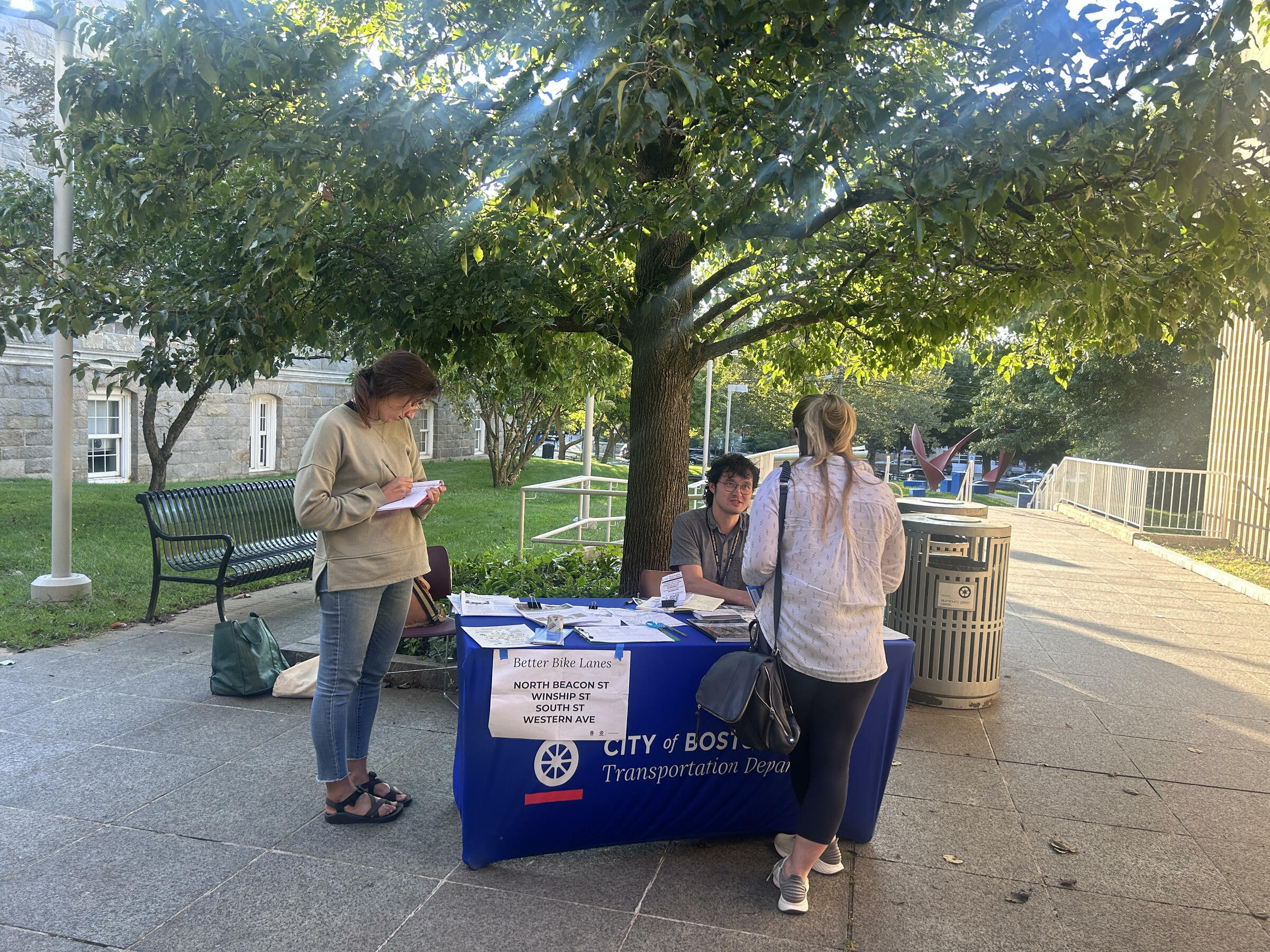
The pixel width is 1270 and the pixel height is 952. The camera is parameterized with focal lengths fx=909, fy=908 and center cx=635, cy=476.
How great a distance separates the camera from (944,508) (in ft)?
20.6

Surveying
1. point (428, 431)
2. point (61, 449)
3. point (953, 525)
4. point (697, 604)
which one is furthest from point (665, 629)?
point (428, 431)

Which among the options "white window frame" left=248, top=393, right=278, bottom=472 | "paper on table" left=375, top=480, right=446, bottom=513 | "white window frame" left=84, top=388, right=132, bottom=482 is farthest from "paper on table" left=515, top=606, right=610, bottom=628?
"white window frame" left=248, top=393, right=278, bottom=472

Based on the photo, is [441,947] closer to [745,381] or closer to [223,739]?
[223,739]

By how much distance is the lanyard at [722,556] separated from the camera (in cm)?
446

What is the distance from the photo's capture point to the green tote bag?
17.4ft

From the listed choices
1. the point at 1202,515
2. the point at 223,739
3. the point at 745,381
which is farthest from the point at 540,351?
the point at 745,381

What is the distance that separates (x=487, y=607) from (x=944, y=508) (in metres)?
3.70

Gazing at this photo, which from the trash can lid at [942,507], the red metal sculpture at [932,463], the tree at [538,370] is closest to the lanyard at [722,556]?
the trash can lid at [942,507]

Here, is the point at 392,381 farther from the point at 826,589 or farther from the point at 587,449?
the point at 587,449

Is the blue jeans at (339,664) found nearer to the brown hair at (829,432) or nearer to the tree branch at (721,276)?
the brown hair at (829,432)

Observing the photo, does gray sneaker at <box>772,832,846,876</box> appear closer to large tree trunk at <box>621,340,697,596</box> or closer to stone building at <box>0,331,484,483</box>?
large tree trunk at <box>621,340,697,596</box>

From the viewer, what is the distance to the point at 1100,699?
Answer: 19.9ft

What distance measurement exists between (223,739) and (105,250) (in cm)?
393

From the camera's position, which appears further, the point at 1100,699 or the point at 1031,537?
the point at 1031,537
